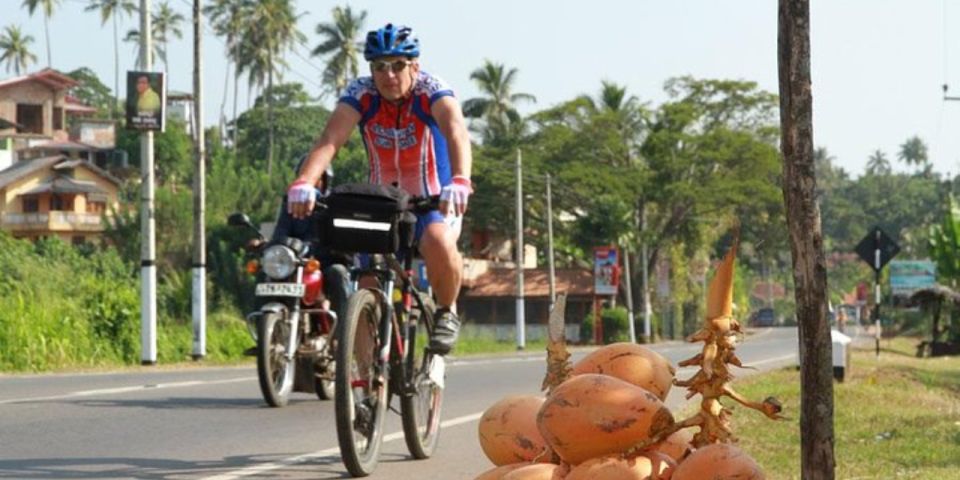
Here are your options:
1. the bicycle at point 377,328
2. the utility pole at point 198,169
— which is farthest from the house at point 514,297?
the bicycle at point 377,328

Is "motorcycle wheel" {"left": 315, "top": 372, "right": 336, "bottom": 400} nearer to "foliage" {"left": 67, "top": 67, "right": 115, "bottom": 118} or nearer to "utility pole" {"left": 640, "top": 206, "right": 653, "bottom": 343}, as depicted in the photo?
"utility pole" {"left": 640, "top": 206, "right": 653, "bottom": 343}

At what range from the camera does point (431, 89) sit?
23.6 feet

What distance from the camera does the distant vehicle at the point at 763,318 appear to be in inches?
5089

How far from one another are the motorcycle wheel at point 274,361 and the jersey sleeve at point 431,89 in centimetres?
293

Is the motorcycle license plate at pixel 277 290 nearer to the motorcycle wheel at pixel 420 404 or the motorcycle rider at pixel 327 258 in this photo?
the motorcycle rider at pixel 327 258

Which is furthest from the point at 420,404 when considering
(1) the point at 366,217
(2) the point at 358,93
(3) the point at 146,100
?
(3) the point at 146,100

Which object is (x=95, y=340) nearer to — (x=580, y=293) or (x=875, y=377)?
(x=875, y=377)

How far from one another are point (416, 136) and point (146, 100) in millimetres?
16754

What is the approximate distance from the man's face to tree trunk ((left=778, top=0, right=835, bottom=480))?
3.62 m

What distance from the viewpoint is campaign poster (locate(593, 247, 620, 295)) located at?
70.6 m

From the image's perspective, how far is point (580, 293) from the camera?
8062 cm

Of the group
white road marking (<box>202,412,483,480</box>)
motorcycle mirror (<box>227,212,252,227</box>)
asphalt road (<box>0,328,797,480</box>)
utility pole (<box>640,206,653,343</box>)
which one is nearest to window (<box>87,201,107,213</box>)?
utility pole (<box>640,206,653,343</box>)

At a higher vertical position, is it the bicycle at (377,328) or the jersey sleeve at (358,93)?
the jersey sleeve at (358,93)

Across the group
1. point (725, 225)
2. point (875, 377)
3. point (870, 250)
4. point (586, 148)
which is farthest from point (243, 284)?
point (875, 377)
